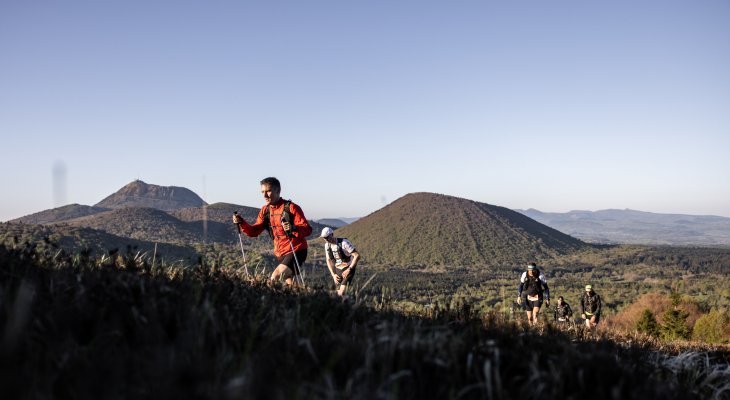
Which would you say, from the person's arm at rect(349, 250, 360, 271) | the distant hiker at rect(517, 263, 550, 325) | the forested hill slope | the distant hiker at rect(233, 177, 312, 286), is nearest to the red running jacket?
the distant hiker at rect(233, 177, 312, 286)

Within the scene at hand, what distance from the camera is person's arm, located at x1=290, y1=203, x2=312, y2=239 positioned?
7.80 meters

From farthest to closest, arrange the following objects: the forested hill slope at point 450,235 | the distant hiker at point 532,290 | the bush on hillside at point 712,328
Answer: the forested hill slope at point 450,235
the bush on hillside at point 712,328
the distant hiker at point 532,290

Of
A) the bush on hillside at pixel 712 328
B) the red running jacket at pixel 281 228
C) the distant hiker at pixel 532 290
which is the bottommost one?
the bush on hillside at pixel 712 328

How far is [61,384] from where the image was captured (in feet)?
5.50

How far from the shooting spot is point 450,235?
164 meters

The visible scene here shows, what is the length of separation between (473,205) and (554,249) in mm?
35690

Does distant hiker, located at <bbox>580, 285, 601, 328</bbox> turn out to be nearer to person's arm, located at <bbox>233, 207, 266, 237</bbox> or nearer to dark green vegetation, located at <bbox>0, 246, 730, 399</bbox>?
person's arm, located at <bbox>233, 207, 266, 237</bbox>

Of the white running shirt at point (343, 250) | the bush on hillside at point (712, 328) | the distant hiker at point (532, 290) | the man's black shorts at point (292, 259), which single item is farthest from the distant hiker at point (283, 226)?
the bush on hillside at point (712, 328)

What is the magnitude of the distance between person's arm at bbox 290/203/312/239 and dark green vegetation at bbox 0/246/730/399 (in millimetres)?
4531

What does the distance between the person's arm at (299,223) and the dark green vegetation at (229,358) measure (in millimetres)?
4531

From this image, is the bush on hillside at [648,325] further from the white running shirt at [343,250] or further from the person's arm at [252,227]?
the person's arm at [252,227]

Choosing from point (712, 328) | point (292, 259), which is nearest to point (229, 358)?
point (292, 259)

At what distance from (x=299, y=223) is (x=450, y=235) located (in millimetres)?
159528

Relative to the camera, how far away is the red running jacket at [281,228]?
7.84m
